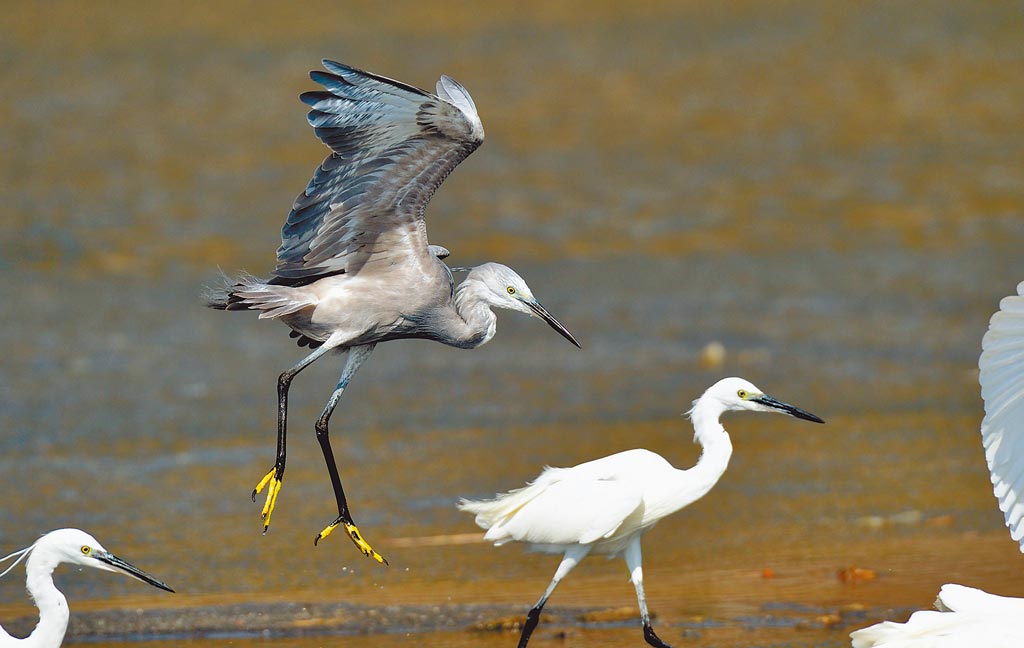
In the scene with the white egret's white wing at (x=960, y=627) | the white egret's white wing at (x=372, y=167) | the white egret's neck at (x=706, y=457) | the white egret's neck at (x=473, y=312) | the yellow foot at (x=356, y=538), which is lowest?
the white egret's white wing at (x=960, y=627)

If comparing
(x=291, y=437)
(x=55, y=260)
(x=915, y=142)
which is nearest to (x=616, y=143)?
(x=915, y=142)

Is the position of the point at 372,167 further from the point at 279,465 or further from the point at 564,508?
the point at 564,508

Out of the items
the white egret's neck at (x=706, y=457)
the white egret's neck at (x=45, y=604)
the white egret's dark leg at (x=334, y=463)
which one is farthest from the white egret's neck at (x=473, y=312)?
the white egret's neck at (x=45, y=604)

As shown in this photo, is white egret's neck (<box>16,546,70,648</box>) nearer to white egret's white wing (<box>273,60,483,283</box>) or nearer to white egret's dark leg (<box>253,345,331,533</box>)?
white egret's dark leg (<box>253,345,331,533</box>)

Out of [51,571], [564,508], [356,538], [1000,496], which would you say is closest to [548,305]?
[356,538]

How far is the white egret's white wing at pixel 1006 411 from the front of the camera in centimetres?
520

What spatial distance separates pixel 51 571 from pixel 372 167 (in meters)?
2.18

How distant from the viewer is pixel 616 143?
1589cm

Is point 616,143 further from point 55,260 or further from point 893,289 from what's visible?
point 55,260

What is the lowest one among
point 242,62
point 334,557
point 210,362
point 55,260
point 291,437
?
point 334,557

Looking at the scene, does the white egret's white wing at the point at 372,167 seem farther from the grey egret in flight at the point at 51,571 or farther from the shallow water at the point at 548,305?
the grey egret in flight at the point at 51,571

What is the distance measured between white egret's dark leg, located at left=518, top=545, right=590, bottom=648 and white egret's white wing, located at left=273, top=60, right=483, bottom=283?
1.59 metres

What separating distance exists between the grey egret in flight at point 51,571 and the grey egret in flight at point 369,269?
1.28 meters

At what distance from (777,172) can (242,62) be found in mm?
6439
